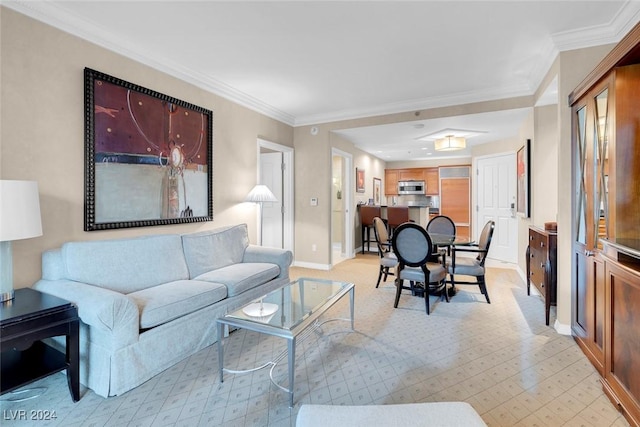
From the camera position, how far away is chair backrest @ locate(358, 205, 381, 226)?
6.65 meters

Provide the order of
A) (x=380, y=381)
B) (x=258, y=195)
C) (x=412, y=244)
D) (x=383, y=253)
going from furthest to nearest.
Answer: (x=383, y=253) < (x=258, y=195) < (x=412, y=244) < (x=380, y=381)

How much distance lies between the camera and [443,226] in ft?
14.7

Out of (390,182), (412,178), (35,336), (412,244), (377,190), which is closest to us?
(35,336)

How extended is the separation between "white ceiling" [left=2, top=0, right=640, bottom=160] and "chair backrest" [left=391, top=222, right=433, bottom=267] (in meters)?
1.76

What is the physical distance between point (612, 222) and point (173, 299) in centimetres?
302

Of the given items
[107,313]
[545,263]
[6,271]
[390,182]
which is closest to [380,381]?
[107,313]

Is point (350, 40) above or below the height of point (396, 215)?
above

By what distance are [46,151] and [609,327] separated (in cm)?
399

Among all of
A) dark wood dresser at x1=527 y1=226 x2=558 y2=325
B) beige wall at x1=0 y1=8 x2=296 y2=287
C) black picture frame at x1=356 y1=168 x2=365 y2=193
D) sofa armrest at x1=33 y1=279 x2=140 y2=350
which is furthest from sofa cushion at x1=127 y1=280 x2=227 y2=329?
black picture frame at x1=356 y1=168 x2=365 y2=193

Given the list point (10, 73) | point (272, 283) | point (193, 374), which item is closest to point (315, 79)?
point (272, 283)

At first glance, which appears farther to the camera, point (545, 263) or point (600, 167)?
point (545, 263)

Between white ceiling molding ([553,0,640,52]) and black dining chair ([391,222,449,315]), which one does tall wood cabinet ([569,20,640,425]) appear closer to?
white ceiling molding ([553,0,640,52])

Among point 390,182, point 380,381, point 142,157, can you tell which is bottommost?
point 380,381

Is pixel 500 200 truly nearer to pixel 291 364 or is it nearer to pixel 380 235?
pixel 380 235
